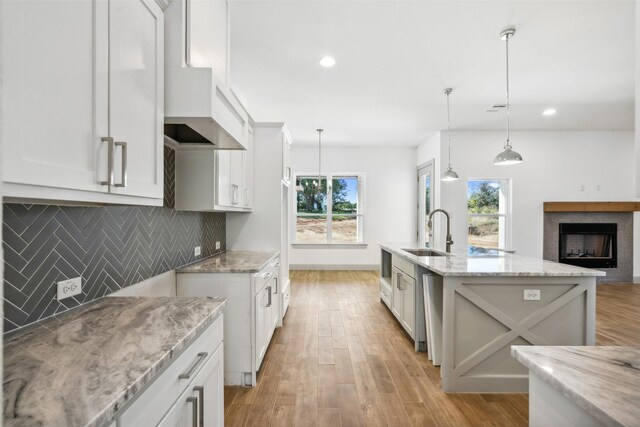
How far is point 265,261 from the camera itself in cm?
279

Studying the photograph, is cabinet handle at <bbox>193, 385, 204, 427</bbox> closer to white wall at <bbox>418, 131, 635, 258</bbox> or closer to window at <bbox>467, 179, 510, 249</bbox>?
white wall at <bbox>418, 131, 635, 258</bbox>

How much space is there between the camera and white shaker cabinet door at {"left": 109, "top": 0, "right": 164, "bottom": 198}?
3.66ft

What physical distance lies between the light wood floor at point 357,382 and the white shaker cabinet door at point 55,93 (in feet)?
6.00

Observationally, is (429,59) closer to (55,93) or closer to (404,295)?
(404,295)

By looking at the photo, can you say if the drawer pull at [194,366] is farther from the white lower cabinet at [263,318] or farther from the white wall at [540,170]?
the white wall at [540,170]

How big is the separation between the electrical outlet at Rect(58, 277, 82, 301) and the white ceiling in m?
2.19

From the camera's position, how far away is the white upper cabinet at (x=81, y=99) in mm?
765

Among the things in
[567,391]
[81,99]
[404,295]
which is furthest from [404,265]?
[81,99]

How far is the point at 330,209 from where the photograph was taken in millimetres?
7285

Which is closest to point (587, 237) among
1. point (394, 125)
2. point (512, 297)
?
point (394, 125)

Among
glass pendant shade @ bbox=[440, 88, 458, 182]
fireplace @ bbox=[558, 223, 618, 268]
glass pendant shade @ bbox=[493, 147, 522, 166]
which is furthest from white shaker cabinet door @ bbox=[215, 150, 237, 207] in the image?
fireplace @ bbox=[558, 223, 618, 268]

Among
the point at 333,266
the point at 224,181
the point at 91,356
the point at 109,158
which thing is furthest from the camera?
the point at 333,266

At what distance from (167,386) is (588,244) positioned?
299 inches

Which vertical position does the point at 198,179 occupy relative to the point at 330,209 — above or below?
above
